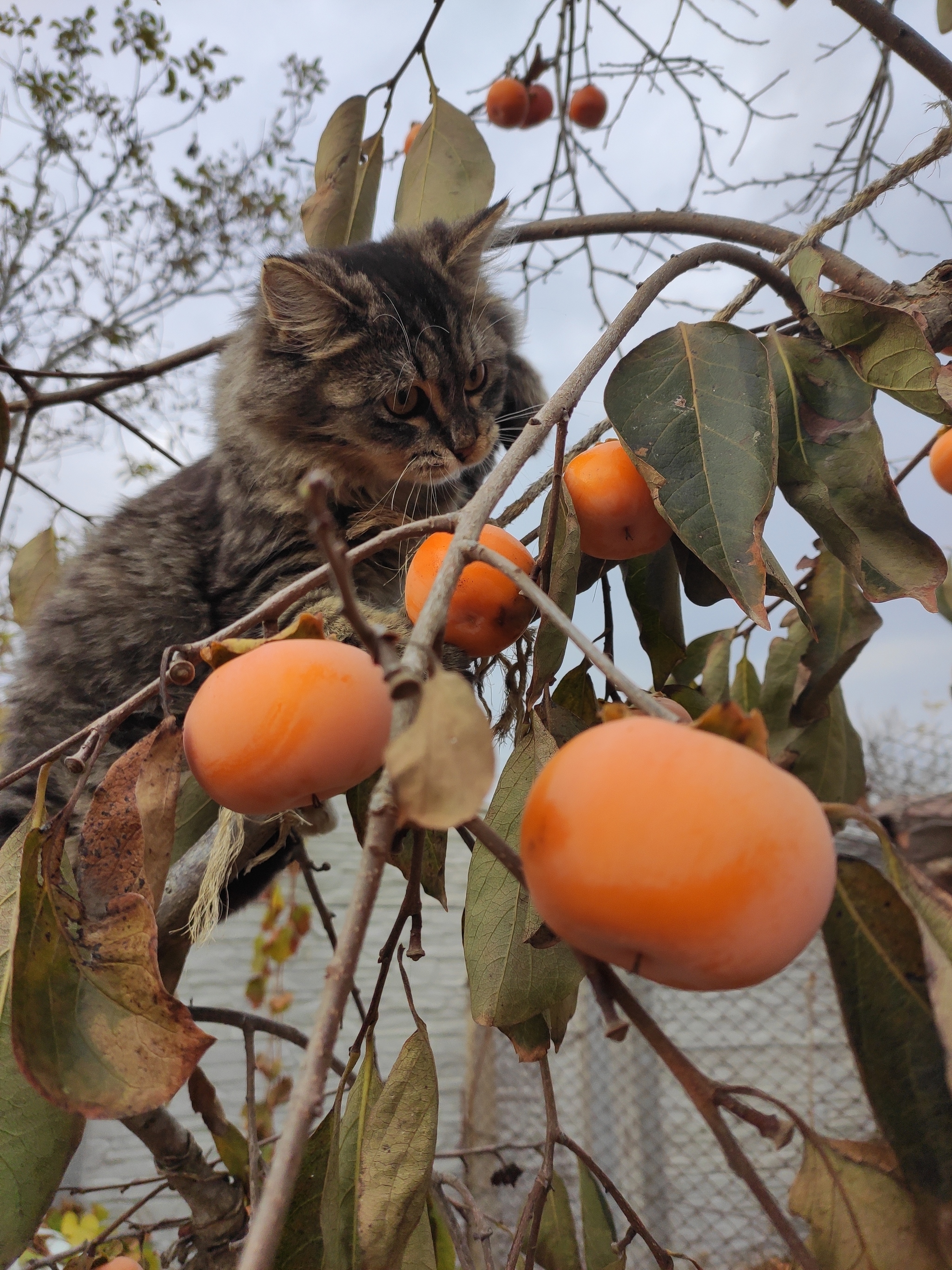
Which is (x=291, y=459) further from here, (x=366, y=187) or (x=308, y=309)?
(x=366, y=187)

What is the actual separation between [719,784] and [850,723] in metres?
0.76

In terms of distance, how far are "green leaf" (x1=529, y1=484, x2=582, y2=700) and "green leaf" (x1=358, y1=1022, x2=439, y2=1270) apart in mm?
238

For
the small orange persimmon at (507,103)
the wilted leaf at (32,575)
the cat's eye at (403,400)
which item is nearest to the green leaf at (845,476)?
the cat's eye at (403,400)

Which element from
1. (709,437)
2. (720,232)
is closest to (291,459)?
(720,232)

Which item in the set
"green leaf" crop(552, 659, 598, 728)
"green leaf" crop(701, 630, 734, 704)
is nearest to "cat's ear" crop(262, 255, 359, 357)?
Answer: "green leaf" crop(701, 630, 734, 704)

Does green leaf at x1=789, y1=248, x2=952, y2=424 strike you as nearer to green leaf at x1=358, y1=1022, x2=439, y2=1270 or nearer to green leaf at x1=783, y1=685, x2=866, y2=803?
green leaf at x1=783, y1=685, x2=866, y2=803

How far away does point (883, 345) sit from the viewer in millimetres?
583

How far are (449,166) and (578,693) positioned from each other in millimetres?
1055

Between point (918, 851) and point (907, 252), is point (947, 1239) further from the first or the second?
point (907, 252)

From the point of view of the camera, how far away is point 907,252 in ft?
7.30

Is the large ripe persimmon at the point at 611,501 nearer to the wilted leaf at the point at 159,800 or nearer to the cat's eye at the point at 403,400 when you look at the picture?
the wilted leaf at the point at 159,800

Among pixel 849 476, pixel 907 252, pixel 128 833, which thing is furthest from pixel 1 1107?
pixel 907 252

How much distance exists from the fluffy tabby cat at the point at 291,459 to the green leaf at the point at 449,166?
0.73 feet

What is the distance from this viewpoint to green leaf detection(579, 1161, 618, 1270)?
2.93 feet
